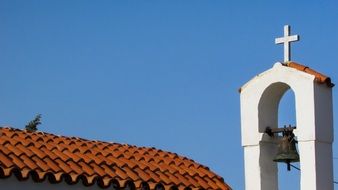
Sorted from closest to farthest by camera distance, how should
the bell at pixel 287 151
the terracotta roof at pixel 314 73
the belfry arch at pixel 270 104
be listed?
the terracotta roof at pixel 314 73
the bell at pixel 287 151
the belfry arch at pixel 270 104

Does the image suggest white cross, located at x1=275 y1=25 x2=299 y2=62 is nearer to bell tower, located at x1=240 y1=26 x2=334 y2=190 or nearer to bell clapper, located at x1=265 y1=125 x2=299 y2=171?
bell tower, located at x1=240 y1=26 x2=334 y2=190

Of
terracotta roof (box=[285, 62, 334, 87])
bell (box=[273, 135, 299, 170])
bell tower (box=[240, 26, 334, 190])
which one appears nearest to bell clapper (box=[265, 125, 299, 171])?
bell (box=[273, 135, 299, 170])

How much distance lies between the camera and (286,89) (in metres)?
11.5

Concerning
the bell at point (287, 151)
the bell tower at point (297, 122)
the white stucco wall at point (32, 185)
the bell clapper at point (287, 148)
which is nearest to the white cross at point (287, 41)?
the bell tower at point (297, 122)

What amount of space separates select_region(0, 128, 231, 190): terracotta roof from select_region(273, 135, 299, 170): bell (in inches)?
57.7

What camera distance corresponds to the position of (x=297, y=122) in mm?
10844

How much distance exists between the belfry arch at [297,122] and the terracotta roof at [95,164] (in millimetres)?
1171

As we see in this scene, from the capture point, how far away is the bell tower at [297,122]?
420 inches

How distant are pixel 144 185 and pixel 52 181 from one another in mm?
1409

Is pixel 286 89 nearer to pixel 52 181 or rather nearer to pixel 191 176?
pixel 191 176

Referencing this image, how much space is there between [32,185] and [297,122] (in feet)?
11.4

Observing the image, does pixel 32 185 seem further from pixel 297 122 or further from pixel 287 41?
pixel 287 41

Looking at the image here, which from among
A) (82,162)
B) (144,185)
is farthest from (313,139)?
(82,162)

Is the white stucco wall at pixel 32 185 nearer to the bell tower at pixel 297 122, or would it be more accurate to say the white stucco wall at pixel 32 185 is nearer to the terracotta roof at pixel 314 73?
the bell tower at pixel 297 122
